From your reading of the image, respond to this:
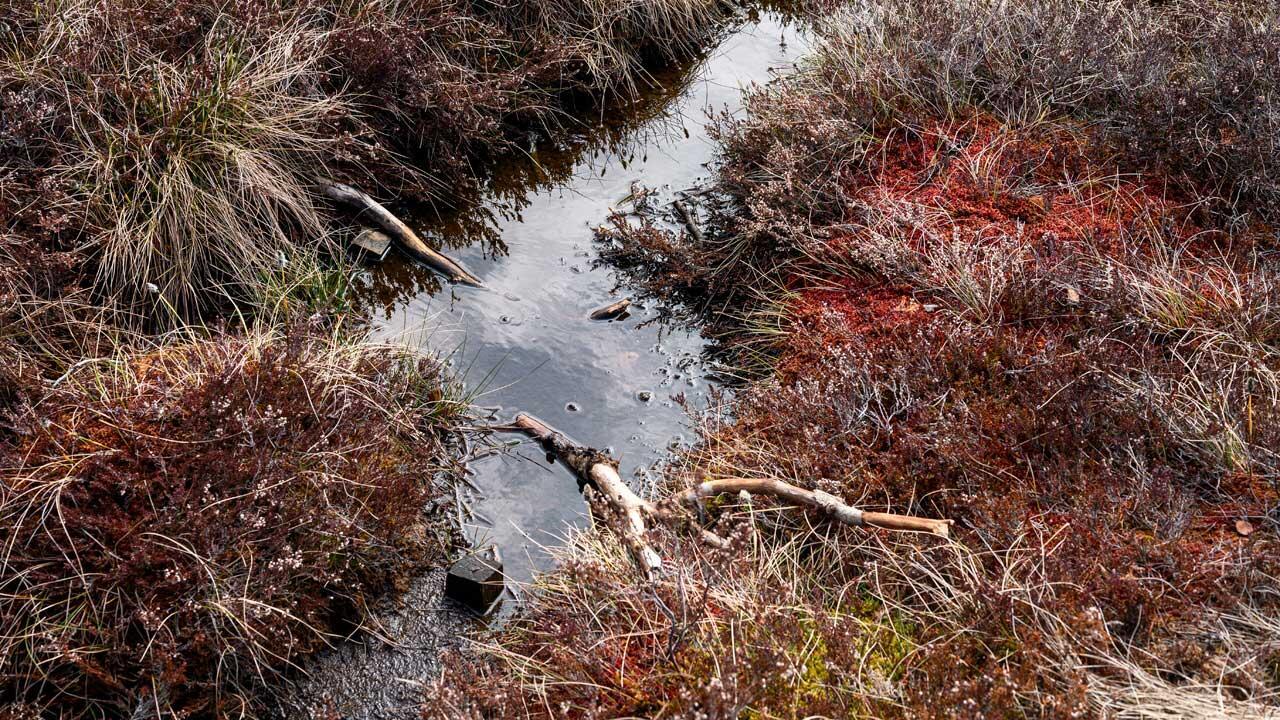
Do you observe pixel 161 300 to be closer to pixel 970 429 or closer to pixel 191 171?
pixel 191 171

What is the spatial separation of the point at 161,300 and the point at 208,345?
0.80m

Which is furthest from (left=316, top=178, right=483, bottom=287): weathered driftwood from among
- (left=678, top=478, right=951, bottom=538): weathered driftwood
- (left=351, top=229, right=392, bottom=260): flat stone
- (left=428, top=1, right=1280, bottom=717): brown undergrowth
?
(left=678, top=478, right=951, bottom=538): weathered driftwood

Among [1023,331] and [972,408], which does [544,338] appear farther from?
[1023,331]

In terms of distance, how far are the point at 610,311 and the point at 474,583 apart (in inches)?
85.4

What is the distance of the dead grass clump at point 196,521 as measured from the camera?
3248 millimetres

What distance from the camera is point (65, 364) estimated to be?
4.31 metres

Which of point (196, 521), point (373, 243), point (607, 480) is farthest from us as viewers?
point (373, 243)

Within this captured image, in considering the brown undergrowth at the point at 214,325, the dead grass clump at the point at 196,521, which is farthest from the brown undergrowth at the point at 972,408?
the brown undergrowth at the point at 214,325

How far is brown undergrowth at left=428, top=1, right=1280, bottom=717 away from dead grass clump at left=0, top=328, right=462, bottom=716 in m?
0.77

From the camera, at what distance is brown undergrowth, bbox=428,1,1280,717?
311 cm

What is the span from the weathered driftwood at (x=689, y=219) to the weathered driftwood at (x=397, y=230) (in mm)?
1501

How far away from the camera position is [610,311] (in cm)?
554

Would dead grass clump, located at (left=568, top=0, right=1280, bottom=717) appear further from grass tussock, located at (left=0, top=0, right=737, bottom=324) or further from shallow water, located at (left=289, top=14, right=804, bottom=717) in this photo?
grass tussock, located at (left=0, top=0, right=737, bottom=324)

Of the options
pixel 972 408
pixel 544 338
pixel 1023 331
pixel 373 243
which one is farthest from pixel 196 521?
pixel 1023 331
